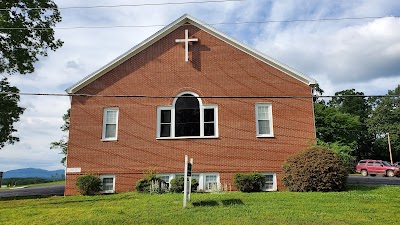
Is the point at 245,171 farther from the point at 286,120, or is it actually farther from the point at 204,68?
the point at 204,68

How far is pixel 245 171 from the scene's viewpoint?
18.9 meters

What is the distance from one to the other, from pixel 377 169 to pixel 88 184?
31582mm

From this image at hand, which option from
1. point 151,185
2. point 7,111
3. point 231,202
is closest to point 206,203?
point 231,202

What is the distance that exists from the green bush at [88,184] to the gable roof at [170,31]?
500 cm

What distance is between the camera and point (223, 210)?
40.2ft

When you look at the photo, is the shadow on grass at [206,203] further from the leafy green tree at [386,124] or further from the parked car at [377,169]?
the leafy green tree at [386,124]

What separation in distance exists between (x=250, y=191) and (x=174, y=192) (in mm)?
3882

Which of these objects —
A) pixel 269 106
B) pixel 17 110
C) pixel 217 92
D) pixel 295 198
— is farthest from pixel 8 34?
pixel 295 198

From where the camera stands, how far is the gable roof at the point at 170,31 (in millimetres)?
19672

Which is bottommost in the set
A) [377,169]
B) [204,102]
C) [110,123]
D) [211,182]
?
[211,182]

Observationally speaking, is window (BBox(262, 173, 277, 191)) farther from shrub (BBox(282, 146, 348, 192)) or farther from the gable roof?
the gable roof

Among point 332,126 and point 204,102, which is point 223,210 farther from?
point 332,126

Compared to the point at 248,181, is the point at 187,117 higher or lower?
higher

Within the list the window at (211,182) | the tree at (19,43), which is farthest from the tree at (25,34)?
the window at (211,182)
